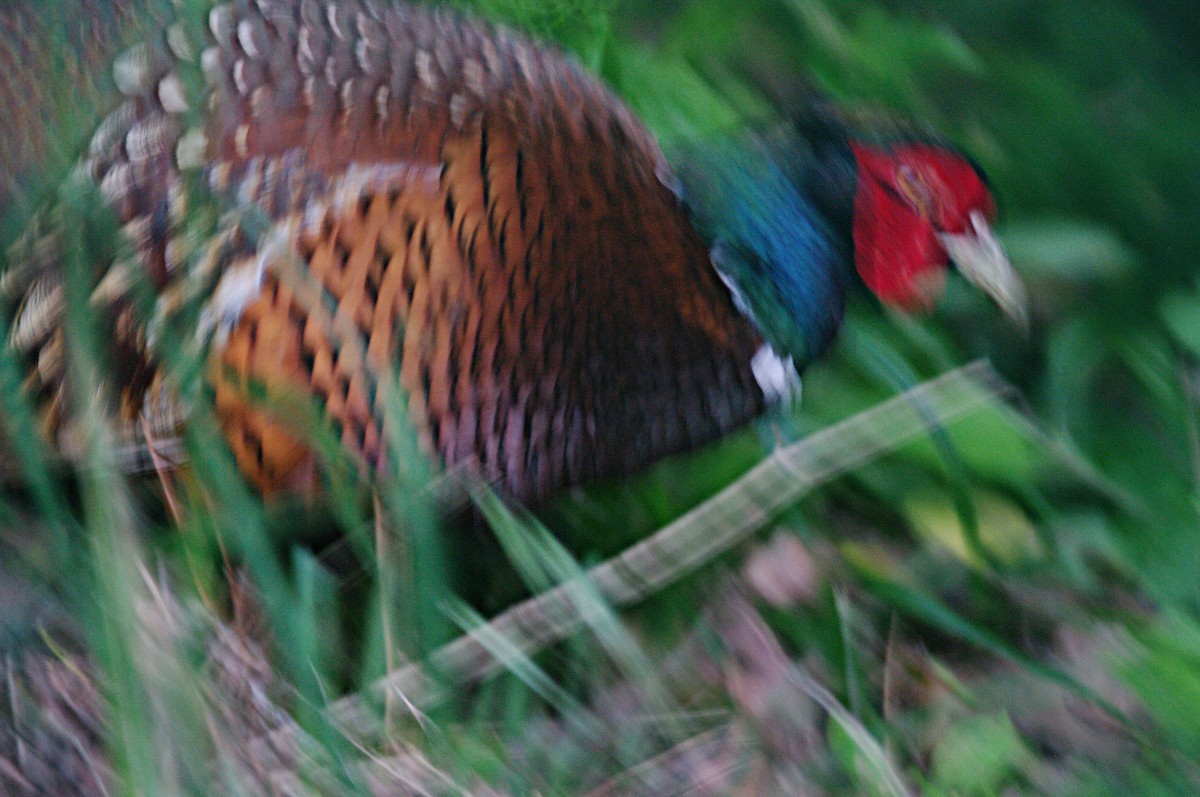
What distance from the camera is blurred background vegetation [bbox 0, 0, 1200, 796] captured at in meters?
1.30

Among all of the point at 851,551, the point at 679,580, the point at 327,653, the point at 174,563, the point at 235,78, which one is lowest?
the point at 851,551

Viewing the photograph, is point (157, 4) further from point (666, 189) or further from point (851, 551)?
point (851, 551)

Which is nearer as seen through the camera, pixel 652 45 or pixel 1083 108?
pixel 1083 108

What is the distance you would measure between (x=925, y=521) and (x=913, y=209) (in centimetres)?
62

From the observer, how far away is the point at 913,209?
2.01 metres

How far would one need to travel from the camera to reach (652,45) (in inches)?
103

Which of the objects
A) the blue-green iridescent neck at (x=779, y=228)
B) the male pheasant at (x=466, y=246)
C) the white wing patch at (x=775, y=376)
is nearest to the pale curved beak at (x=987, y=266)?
the male pheasant at (x=466, y=246)

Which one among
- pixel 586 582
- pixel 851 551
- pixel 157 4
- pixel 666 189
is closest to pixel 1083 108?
pixel 666 189

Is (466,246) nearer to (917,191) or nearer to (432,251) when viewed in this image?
(432,251)

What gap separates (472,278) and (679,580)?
1.81 feet

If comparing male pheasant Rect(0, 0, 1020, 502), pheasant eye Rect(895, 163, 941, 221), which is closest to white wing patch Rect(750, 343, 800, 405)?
male pheasant Rect(0, 0, 1020, 502)

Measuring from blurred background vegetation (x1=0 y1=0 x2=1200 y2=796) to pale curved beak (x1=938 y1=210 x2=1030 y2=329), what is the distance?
62 mm

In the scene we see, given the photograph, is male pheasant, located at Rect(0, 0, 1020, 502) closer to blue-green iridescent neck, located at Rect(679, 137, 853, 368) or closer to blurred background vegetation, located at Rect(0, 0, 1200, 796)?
blue-green iridescent neck, located at Rect(679, 137, 853, 368)

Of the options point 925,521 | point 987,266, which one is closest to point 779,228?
point 987,266
